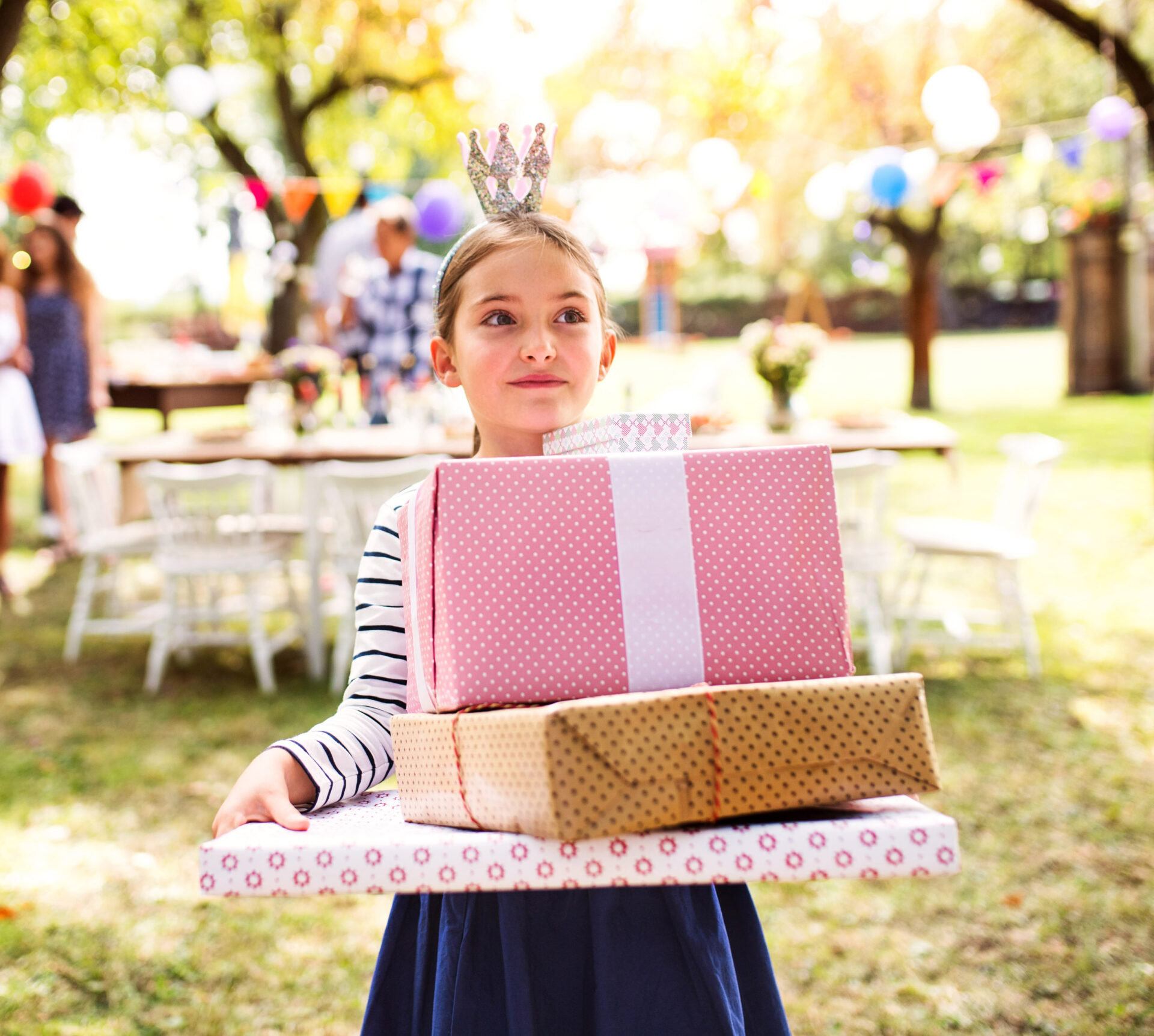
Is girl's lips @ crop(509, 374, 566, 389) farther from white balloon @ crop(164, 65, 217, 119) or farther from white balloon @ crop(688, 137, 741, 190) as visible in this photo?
white balloon @ crop(688, 137, 741, 190)

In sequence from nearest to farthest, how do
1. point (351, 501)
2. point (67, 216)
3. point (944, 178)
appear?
point (351, 501)
point (67, 216)
point (944, 178)

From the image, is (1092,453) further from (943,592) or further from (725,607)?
(725,607)

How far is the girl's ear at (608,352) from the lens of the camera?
144 centimetres

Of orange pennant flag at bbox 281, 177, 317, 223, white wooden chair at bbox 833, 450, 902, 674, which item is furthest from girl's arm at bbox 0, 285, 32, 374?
white wooden chair at bbox 833, 450, 902, 674

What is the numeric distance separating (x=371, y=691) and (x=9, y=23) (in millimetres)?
4751

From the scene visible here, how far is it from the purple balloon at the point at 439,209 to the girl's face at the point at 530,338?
8657 millimetres

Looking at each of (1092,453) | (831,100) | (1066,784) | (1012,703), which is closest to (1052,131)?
(1092,453)

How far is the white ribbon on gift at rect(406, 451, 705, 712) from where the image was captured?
900 mm

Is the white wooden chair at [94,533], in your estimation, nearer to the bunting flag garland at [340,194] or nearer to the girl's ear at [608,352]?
the girl's ear at [608,352]

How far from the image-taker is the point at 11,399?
Answer: 6.95 metres

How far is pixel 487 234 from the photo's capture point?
1.30 m

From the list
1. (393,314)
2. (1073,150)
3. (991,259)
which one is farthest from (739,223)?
(991,259)

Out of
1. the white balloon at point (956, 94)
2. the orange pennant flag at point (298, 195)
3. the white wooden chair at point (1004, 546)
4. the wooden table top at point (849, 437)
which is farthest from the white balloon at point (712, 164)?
the white wooden chair at point (1004, 546)

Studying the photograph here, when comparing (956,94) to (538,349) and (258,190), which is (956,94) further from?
(538,349)
